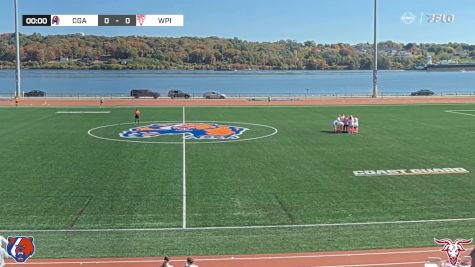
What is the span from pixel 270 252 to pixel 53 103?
5977cm

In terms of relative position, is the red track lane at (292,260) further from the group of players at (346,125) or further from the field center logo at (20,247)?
the group of players at (346,125)

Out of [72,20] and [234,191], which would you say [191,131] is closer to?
[234,191]

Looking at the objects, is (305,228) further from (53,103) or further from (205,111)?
(53,103)

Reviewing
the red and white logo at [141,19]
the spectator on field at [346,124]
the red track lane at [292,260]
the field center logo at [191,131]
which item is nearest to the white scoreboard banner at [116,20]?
the red and white logo at [141,19]

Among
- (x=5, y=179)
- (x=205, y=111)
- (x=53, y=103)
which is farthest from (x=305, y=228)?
(x=53, y=103)

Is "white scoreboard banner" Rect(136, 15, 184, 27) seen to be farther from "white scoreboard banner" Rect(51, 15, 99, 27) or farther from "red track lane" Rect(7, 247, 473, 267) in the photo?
"red track lane" Rect(7, 247, 473, 267)

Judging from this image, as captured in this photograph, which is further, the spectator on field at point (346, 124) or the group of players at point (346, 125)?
the spectator on field at point (346, 124)

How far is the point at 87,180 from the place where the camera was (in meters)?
25.6

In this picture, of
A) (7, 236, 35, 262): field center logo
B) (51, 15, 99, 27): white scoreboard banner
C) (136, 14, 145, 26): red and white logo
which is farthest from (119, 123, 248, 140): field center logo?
(51, 15, 99, 27): white scoreboard banner

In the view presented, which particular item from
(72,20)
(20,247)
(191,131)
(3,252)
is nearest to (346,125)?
(191,131)

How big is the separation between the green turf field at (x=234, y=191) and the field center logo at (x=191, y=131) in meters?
1.32

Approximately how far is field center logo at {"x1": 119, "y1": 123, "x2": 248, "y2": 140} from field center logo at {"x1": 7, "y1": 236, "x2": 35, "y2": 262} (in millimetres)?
25990

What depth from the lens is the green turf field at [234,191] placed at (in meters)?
17.5

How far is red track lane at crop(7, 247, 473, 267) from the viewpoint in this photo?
14992 millimetres
